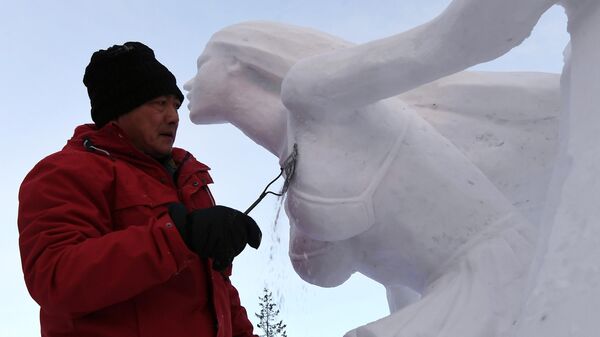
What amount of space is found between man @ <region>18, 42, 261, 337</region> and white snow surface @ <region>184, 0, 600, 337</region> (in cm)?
28

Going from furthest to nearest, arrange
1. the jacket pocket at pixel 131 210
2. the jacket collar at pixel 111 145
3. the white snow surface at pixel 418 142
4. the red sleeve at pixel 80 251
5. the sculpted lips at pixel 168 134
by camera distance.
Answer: the sculpted lips at pixel 168 134
the jacket collar at pixel 111 145
the jacket pocket at pixel 131 210
the white snow surface at pixel 418 142
the red sleeve at pixel 80 251

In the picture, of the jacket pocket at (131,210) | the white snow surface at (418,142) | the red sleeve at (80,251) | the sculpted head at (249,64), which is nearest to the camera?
the red sleeve at (80,251)

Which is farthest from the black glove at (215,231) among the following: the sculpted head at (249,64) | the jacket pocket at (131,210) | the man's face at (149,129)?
the sculpted head at (249,64)

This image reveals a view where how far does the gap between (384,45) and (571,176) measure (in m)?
0.70

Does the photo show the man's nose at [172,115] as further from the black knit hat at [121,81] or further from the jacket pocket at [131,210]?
the jacket pocket at [131,210]

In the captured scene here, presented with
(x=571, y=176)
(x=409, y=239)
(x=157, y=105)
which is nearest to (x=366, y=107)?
(x=409, y=239)

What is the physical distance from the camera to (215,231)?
1905mm

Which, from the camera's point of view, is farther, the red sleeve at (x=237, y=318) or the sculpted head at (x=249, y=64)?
the sculpted head at (x=249, y=64)

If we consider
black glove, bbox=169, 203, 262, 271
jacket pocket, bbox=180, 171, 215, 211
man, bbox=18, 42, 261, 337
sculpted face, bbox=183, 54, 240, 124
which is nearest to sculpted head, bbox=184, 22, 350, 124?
sculpted face, bbox=183, 54, 240, 124

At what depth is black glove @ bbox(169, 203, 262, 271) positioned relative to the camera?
1.90 m

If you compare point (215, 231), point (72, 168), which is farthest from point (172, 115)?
point (215, 231)

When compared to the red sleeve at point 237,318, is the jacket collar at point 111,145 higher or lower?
higher

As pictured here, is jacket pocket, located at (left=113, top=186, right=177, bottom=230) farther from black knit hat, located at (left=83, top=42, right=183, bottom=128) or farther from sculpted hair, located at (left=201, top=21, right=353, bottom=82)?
sculpted hair, located at (left=201, top=21, right=353, bottom=82)

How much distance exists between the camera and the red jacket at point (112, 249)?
187cm
